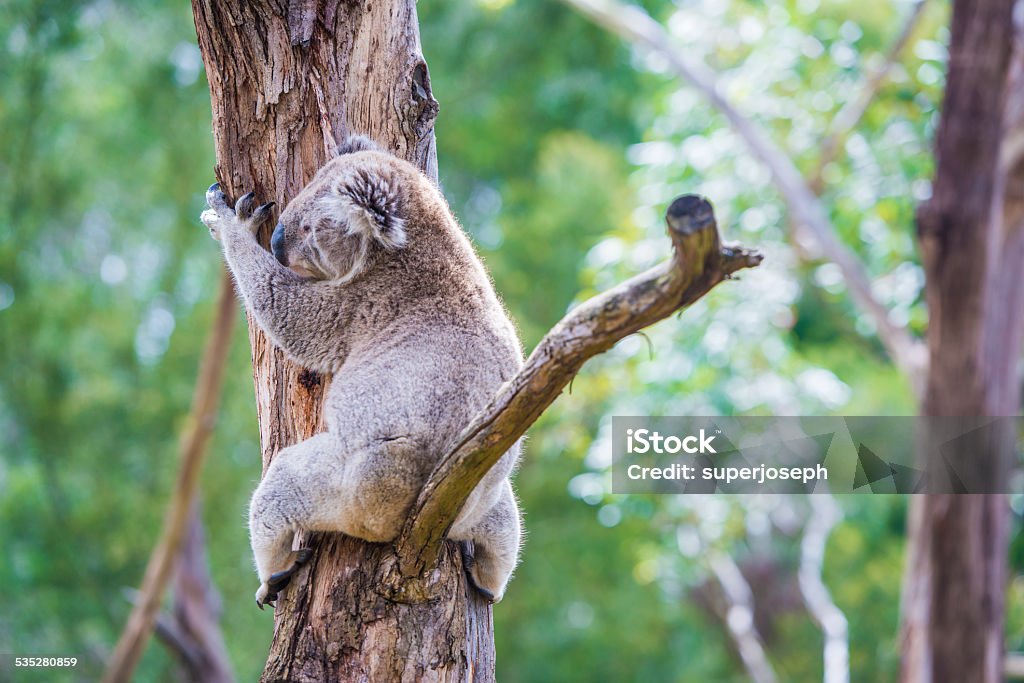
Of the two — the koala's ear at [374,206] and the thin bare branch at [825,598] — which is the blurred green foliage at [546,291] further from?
the koala's ear at [374,206]

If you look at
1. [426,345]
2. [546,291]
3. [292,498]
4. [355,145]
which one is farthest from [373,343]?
[546,291]

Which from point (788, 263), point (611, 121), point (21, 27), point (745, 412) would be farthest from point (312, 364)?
point (611, 121)

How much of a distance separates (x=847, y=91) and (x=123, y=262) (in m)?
7.11

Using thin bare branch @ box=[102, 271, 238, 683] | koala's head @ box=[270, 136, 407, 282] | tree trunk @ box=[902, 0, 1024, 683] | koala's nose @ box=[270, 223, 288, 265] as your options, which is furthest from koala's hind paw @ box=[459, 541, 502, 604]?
thin bare branch @ box=[102, 271, 238, 683]

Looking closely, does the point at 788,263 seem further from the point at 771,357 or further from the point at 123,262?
the point at 123,262

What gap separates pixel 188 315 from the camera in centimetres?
914

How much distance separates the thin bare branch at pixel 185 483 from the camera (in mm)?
5337

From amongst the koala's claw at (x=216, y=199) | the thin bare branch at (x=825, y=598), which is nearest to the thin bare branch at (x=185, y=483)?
the koala's claw at (x=216, y=199)

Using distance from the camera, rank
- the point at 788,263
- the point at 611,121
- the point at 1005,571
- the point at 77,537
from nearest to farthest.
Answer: the point at 1005,571
the point at 788,263
the point at 77,537
the point at 611,121

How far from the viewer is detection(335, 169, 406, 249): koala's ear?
2617mm

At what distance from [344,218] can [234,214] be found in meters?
0.36

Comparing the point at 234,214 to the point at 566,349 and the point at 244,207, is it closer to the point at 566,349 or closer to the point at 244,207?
the point at 244,207

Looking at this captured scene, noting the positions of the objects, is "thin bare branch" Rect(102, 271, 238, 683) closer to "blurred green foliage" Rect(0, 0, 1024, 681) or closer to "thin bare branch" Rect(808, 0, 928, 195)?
"blurred green foliage" Rect(0, 0, 1024, 681)

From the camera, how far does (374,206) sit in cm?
267
